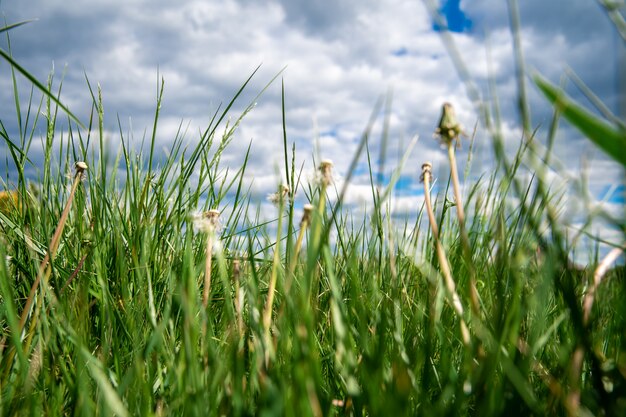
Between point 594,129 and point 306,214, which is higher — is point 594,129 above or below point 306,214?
above

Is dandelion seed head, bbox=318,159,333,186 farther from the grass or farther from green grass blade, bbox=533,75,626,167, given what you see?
green grass blade, bbox=533,75,626,167

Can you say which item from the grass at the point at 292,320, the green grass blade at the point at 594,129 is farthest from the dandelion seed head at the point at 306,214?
the green grass blade at the point at 594,129

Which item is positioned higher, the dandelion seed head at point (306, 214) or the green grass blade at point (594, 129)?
the green grass blade at point (594, 129)

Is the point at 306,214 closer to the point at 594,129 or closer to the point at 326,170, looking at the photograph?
the point at 326,170

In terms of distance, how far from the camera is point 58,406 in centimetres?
114

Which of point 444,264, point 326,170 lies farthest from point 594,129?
point 326,170

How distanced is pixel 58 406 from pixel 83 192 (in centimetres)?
134

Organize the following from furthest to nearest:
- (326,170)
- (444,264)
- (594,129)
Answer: (326,170) < (444,264) < (594,129)

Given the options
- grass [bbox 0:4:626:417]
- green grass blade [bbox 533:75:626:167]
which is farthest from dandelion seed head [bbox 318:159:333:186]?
green grass blade [bbox 533:75:626:167]

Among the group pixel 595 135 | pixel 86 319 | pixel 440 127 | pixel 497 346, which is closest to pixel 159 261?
pixel 86 319

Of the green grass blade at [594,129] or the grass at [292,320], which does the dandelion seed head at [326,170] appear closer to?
the grass at [292,320]

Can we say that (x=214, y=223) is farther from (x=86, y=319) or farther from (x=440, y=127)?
(x=440, y=127)

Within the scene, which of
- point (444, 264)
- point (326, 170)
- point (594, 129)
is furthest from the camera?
point (326, 170)

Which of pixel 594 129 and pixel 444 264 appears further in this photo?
pixel 444 264
